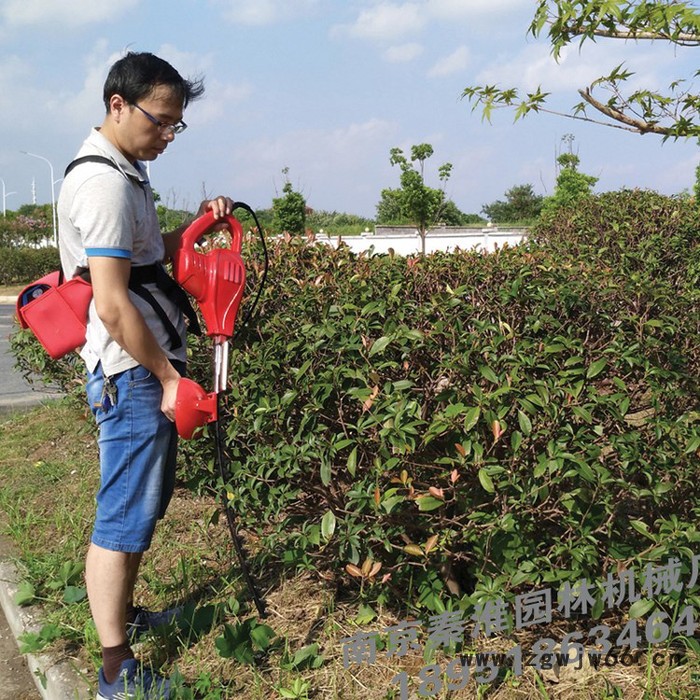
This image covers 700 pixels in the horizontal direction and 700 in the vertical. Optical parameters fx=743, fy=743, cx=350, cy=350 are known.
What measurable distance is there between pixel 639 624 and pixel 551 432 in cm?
69

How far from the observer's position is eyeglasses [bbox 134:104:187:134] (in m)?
2.00

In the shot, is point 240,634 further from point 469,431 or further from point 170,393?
point 469,431

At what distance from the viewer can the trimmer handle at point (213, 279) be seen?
2.13 metres

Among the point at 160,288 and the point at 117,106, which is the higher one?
the point at 117,106

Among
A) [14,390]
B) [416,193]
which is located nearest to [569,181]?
[416,193]

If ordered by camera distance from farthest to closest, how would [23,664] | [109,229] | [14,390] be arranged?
[14,390], [23,664], [109,229]

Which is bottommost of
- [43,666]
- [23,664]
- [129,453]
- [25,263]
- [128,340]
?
[23,664]

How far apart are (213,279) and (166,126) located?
44 cm

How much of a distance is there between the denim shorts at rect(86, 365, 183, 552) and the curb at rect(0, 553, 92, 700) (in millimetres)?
525

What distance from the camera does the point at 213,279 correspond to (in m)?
2.13

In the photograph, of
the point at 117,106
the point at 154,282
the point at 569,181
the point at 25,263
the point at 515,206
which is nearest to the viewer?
the point at 117,106

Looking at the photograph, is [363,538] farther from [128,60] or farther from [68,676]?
[128,60]

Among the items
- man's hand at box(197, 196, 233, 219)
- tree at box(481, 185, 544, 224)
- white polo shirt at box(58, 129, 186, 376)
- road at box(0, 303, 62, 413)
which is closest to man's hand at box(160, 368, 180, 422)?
white polo shirt at box(58, 129, 186, 376)

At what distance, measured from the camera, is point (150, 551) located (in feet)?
10.0
